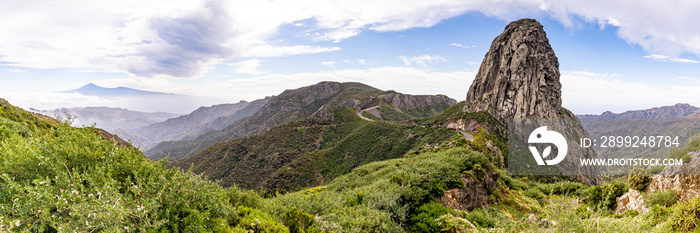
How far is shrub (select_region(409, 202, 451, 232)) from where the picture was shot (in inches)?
298

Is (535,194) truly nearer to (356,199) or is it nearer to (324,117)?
(356,199)

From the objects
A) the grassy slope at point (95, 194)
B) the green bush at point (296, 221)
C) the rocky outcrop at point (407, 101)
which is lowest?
the green bush at point (296, 221)

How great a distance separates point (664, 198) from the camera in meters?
8.02

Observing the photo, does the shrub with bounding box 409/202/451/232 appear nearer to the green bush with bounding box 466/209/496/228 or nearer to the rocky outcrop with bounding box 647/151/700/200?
the green bush with bounding box 466/209/496/228

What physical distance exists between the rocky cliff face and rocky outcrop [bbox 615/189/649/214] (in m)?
61.2

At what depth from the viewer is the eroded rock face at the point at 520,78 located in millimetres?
77938

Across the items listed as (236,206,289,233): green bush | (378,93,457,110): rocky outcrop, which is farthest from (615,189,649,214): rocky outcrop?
(378,93,457,110): rocky outcrop

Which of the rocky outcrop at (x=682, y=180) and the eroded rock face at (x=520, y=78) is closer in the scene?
the rocky outcrop at (x=682, y=180)

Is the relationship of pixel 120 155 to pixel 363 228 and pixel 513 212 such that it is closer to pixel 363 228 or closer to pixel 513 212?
pixel 363 228

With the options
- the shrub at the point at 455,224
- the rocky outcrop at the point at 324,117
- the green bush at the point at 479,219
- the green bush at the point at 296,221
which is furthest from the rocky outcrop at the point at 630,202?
the rocky outcrop at the point at 324,117

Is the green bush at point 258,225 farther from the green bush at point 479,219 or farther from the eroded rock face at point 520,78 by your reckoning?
the eroded rock face at point 520,78

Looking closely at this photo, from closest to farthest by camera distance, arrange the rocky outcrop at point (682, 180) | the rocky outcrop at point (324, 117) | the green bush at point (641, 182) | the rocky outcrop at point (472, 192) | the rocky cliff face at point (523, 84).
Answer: the rocky outcrop at point (682, 180), the green bush at point (641, 182), the rocky outcrop at point (472, 192), the rocky cliff face at point (523, 84), the rocky outcrop at point (324, 117)

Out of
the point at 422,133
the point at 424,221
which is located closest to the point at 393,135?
the point at 422,133

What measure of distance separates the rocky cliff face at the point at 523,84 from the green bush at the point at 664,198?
63225 millimetres
